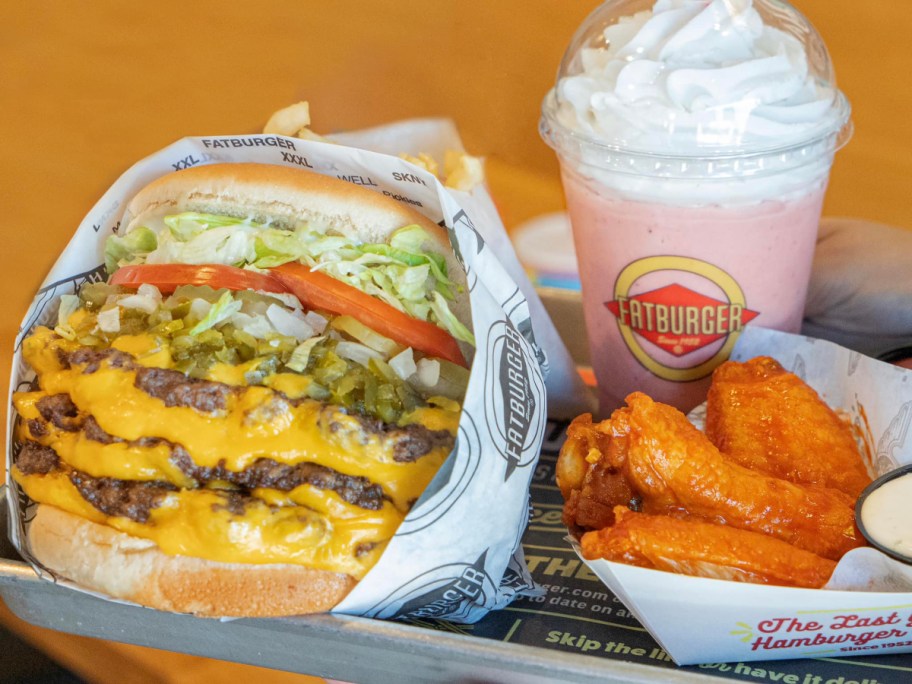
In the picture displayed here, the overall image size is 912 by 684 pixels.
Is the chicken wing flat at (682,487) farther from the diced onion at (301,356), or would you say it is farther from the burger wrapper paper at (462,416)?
the diced onion at (301,356)

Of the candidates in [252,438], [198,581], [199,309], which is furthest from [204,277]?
[198,581]

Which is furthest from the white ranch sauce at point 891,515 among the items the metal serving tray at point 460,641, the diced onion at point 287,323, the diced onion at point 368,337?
the diced onion at point 287,323

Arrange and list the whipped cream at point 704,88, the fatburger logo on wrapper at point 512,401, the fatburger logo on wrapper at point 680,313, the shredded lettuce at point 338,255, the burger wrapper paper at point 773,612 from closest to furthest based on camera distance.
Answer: the burger wrapper paper at point 773,612, the fatburger logo on wrapper at point 512,401, the shredded lettuce at point 338,255, the whipped cream at point 704,88, the fatburger logo on wrapper at point 680,313

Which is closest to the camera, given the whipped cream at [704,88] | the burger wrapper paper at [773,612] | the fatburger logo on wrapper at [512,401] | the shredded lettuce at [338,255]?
the burger wrapper paper at [773,612]

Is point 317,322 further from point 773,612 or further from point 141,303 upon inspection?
point 773,612

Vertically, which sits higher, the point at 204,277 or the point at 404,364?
the point at 204,277

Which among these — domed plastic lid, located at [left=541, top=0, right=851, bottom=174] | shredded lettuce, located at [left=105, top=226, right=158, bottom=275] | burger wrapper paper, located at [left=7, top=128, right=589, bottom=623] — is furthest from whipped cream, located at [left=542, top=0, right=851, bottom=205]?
shredded lettuce, located at [left=105, top=226, right=158, bottom=275]

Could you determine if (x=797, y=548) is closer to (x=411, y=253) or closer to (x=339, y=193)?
(x=411, y=253)
